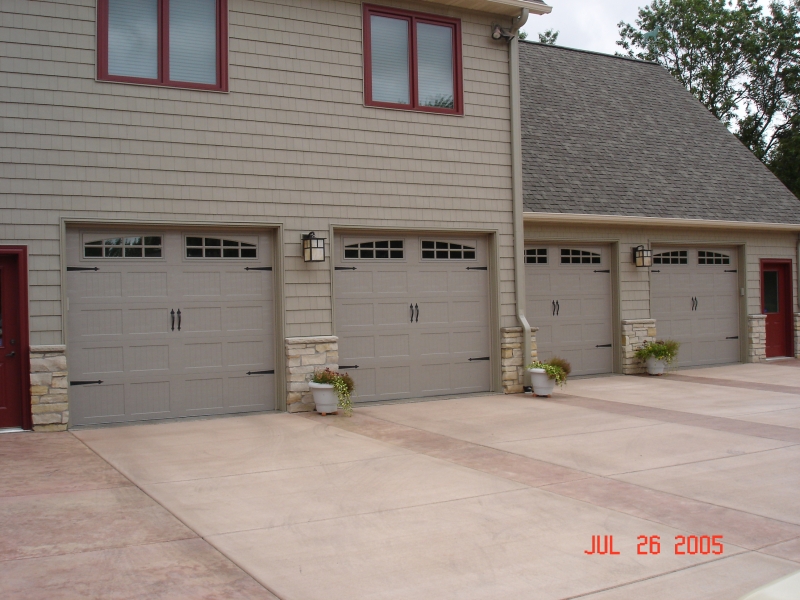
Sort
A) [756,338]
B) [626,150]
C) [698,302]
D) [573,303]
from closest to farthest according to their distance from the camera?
[573,303], [698,302], [626,150], [756,338]

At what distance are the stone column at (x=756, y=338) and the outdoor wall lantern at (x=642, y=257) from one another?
3136 millimetres

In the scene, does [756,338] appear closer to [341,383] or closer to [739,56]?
[341,383]

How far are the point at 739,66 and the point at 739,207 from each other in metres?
17.9

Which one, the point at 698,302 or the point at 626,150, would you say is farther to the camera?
the point at 626,150

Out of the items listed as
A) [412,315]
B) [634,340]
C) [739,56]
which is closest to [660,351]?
[634,340]

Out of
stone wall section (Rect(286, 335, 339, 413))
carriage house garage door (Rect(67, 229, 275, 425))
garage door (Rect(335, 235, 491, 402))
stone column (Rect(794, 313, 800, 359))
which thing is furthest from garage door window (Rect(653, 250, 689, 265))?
carriage house garage door (Rect(67, 229, 275, 425))

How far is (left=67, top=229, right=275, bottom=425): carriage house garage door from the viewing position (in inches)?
347

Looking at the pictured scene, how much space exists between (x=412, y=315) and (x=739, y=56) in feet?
81.1

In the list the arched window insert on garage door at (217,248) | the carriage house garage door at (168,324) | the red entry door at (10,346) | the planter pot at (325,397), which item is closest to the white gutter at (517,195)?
the planter pot at (325,397)

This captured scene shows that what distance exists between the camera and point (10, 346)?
8406mm

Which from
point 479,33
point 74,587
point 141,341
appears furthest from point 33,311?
point 479,33

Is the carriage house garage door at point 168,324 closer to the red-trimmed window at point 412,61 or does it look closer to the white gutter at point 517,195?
the red-trimmed window at point 412,61

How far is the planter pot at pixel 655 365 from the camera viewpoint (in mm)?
13250

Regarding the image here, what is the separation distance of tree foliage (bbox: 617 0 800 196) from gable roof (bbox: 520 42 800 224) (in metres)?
13.2
